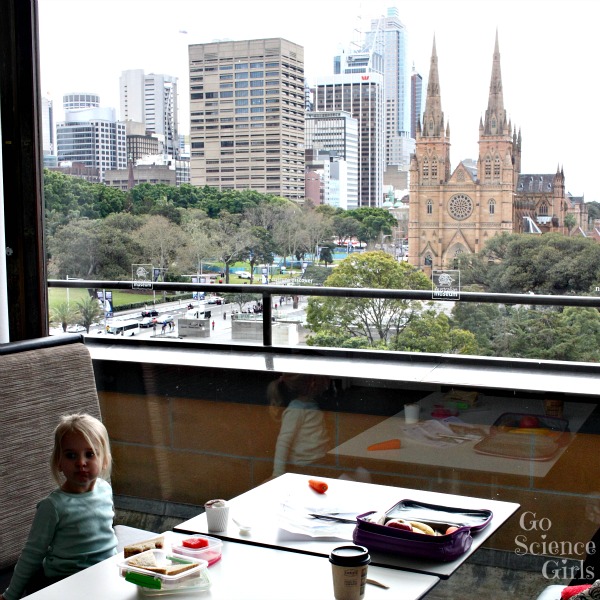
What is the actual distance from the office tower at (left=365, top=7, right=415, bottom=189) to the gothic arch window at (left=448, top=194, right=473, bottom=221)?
0.67 feet

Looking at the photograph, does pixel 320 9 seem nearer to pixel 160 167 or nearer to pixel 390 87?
pixel 390 87

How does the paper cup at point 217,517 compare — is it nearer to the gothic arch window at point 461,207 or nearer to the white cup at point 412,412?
the white cup at point 412,412

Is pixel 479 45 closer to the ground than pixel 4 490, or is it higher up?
higher up

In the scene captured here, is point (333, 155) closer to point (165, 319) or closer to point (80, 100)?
point (165, 319)

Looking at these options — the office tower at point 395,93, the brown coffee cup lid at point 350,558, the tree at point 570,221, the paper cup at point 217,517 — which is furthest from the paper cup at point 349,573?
the office tower at point 395,93

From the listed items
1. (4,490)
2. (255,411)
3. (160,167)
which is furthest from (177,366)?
(4,490)

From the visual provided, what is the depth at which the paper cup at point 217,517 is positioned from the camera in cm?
187

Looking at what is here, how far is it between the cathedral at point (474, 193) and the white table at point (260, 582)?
4.60 ft

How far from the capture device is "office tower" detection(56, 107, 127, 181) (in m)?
3.49

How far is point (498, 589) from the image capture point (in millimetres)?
2750

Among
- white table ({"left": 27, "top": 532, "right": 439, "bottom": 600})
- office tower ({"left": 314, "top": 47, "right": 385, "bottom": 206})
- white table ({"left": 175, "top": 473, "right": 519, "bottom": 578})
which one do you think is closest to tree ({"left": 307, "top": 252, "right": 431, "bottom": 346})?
office tower ({"left": 314, "top": 47, "right": 385, "bottom": 206})

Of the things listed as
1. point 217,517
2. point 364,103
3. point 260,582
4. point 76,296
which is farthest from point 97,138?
point 260,582

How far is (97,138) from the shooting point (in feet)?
11.5

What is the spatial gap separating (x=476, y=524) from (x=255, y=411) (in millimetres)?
1493
